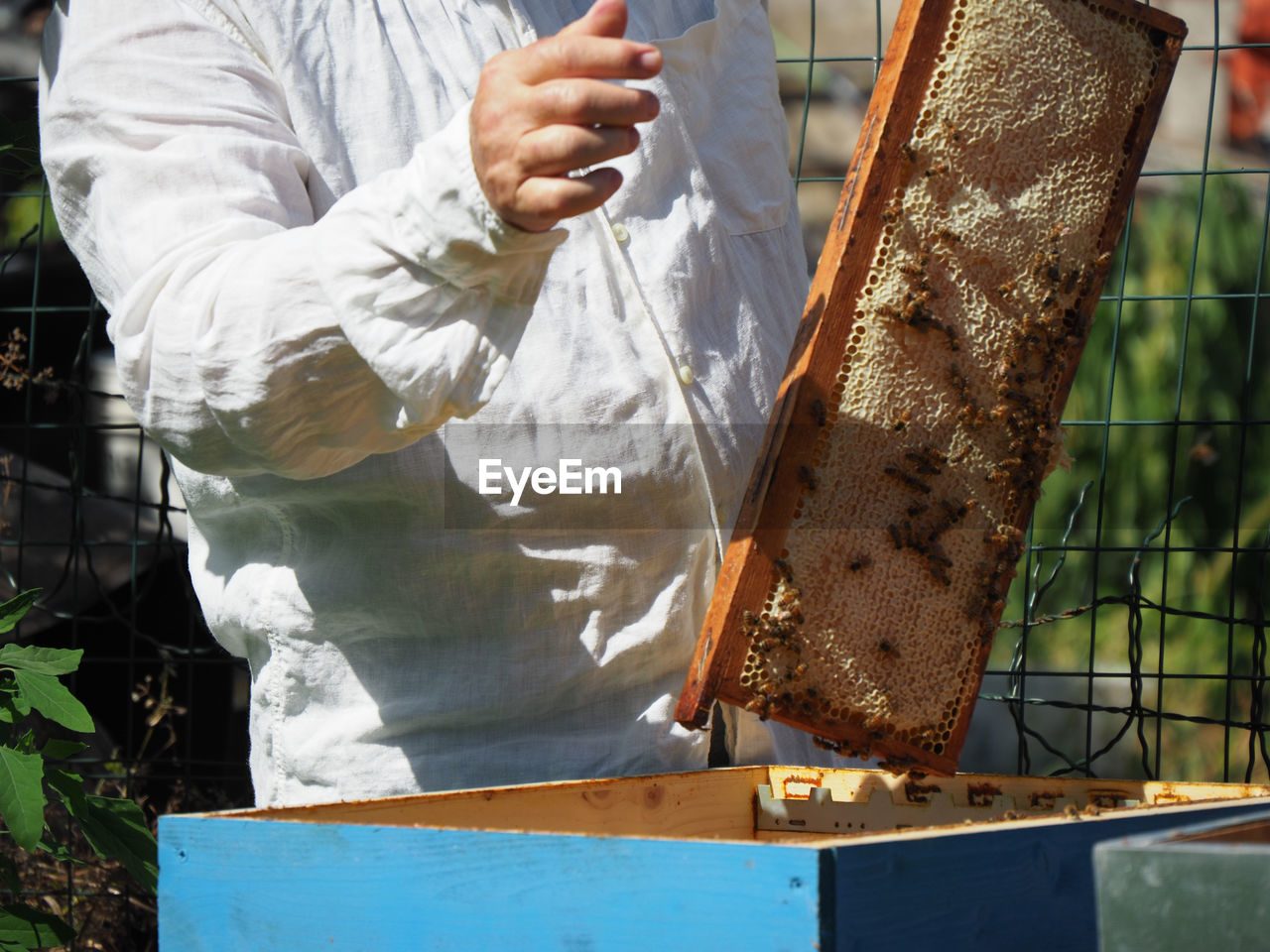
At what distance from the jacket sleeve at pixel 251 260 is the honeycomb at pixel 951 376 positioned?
1.22 ft

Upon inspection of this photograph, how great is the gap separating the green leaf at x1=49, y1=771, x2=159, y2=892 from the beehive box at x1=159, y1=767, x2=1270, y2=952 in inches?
23.1

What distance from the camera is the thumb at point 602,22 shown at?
864 millimetres

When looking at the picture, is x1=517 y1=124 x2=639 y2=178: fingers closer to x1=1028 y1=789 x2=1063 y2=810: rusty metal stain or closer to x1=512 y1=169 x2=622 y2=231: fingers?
x1=512 y1=169 x2=622 y2=231: fingers

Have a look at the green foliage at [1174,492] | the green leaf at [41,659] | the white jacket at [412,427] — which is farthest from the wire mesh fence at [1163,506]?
the green leaf at [41,659]

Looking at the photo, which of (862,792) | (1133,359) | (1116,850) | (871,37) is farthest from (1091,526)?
(1116,850)

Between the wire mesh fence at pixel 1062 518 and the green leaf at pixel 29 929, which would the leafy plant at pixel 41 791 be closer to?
the green leaf at pixel 29 929

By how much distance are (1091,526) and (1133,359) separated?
0.61 m

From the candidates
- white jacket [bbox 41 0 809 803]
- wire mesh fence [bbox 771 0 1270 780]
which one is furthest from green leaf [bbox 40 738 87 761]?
wire mesh fence [bbox 771 0 1270 780]

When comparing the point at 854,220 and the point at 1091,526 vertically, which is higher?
the point at 854,220

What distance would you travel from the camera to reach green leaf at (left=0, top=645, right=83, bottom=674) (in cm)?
136

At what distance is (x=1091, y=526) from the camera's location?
455 cm

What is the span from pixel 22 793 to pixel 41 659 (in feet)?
0.55

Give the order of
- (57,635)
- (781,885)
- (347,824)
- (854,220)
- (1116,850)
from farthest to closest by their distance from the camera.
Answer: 1. (57,635)
2. (854,220)
3. (347,824)
4. (781,885)
5. (1116,850)

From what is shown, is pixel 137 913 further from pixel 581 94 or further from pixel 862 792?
pixel 581 94
